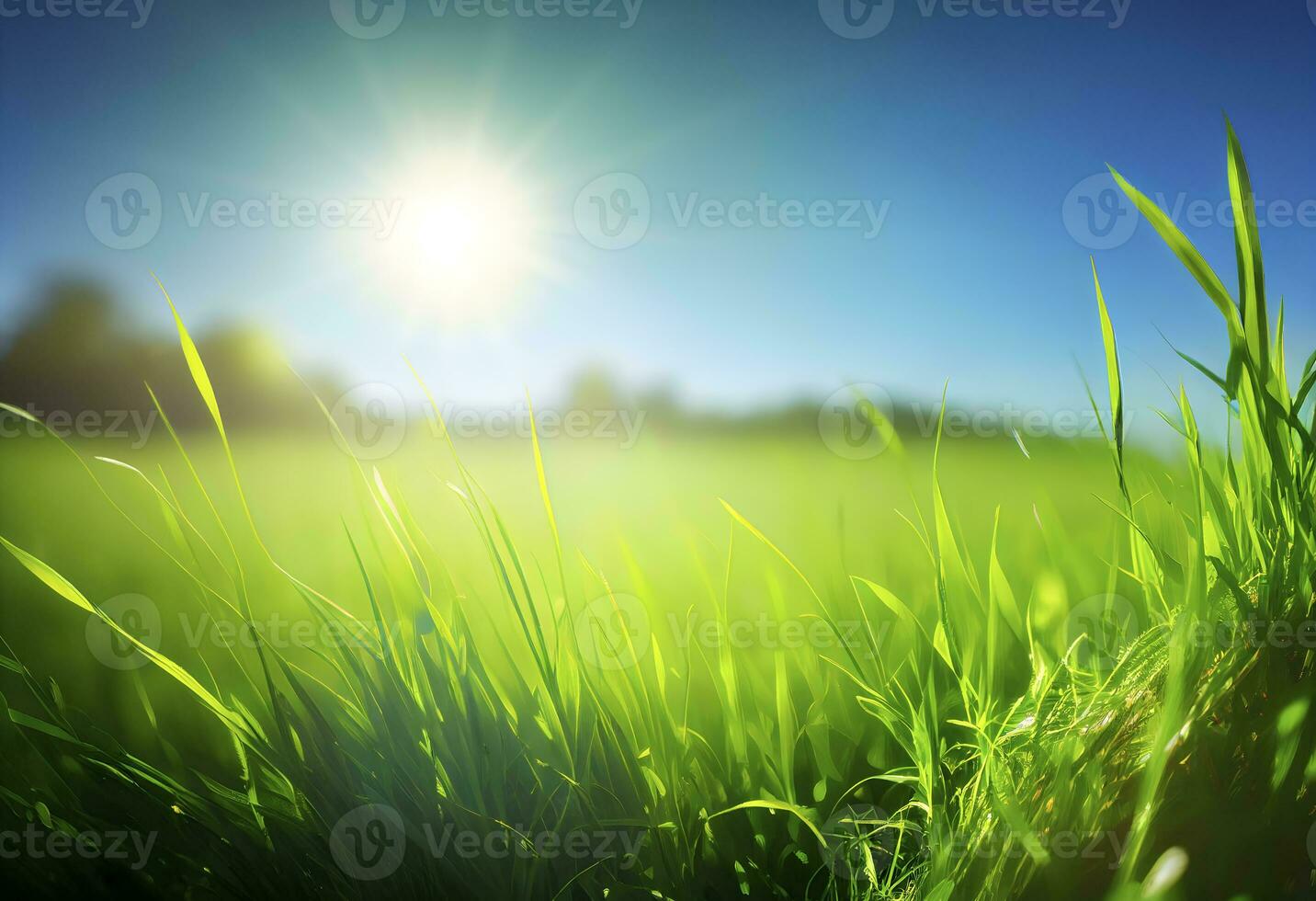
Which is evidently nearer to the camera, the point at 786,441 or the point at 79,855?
the point at 79,855

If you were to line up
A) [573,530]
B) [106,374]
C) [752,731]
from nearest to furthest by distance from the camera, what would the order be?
[752,731], [573,530], [106,374]

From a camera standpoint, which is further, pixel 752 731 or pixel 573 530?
pixel 573 530

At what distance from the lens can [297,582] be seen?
0.36m

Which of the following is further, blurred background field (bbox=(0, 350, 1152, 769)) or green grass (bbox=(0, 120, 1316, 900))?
blurred background field (bbox=(0, 350, 1152, 769))

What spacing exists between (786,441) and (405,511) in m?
1.85

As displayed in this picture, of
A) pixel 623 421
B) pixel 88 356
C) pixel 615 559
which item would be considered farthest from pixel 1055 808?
pixel 88 356

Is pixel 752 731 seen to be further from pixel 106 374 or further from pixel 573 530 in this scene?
pixel 106 374

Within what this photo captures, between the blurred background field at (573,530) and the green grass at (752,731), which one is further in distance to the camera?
the blurred background field at (573,530)

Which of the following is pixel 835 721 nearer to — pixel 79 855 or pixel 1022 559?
pixel 1022 559

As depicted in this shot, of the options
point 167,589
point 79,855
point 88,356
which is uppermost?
point 88,356

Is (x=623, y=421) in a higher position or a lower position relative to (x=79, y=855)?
higher

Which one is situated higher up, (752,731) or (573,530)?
(573,530)

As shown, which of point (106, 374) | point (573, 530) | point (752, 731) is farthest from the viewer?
point (106, 374)

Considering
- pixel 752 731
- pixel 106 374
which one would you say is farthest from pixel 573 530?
pixel 106 374
